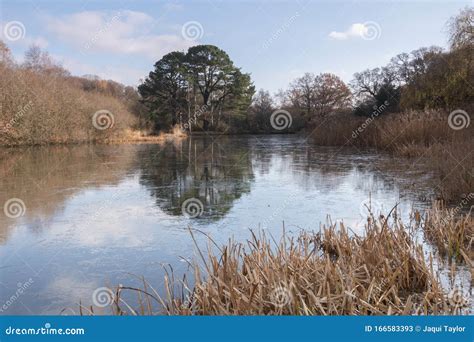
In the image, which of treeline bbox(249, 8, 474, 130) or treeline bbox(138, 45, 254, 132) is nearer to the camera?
treeline bbox(249, 8, 474, 130)

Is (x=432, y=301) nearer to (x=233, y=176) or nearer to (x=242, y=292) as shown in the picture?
(x=242, y=292)

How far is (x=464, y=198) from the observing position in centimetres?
660

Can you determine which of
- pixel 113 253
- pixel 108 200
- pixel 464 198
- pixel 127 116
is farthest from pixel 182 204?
pixel 127 116

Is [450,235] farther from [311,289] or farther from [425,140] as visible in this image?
[425,140]

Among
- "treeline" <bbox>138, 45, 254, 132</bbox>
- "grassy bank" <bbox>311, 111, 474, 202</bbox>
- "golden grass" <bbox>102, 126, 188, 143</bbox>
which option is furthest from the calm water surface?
"golden grass" <bbox>102, 126, 188, 143</bbox>

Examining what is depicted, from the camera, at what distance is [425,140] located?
14.2 m

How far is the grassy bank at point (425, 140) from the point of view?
708 centimetres

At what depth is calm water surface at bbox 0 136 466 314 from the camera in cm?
399

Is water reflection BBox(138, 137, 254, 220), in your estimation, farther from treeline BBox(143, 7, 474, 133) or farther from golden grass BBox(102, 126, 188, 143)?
golden grass BBox(102, 126, 188, 143)

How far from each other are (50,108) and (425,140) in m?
18.3

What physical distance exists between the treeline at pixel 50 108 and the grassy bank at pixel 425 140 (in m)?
12.9

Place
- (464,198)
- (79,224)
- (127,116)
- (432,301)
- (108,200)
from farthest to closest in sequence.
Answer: (127,116) < (108,200) < (464,198) < (79,224) < (432,301)

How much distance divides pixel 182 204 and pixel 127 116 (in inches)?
896

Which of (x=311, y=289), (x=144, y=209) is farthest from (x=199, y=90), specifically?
(x=311, y=289)
